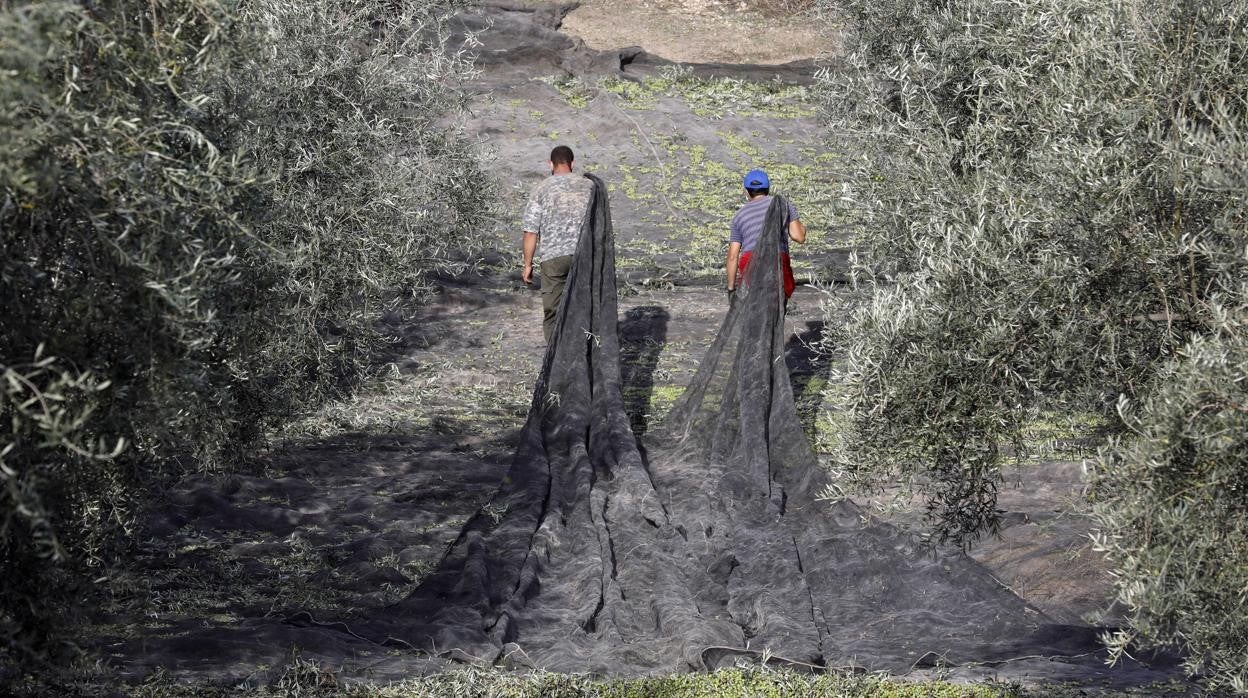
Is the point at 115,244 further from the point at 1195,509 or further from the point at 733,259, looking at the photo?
the point at 733,259

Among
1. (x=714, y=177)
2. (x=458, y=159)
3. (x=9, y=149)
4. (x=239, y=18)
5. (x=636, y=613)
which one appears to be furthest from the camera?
(x=714, y=177)

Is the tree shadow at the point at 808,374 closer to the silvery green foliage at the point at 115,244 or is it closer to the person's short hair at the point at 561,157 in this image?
the person's short hair at the point at 561,157

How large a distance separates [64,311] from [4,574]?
109 centimetres

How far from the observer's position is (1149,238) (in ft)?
20.8

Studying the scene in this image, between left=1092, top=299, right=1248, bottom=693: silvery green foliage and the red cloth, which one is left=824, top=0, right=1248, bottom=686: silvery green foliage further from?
the red cloth

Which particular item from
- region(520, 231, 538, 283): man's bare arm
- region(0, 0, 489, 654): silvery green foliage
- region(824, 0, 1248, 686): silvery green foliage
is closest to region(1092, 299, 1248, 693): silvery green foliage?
region(824, 0, 1248, 686): silvery green foliage

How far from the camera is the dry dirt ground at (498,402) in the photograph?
878 centimetres

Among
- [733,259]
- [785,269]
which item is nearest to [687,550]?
[785,269]

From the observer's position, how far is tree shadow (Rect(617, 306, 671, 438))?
1426cm

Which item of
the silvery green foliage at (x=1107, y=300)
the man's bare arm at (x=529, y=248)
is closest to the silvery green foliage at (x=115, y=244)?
the silvery green foliage at (x=1107, y=300)

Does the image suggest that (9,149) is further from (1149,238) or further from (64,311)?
(1149,238)

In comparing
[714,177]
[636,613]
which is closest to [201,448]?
[636,613]

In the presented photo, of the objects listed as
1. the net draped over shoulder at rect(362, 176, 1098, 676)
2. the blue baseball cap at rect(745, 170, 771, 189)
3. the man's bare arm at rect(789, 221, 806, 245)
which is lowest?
the net draped over shoulder at rect(362, 176, 1098, 676)

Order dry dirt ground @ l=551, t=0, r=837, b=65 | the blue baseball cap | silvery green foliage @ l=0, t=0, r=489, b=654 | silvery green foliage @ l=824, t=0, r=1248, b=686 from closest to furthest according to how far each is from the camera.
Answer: silvery green foliage @ l=0, t=0, r=489, b=654 < silvery green foliage @ l=824, t=0, r=1248, b=686 < the blue baseball cap < dry dirt ground @ l=551, t=0, r=837, b=65
